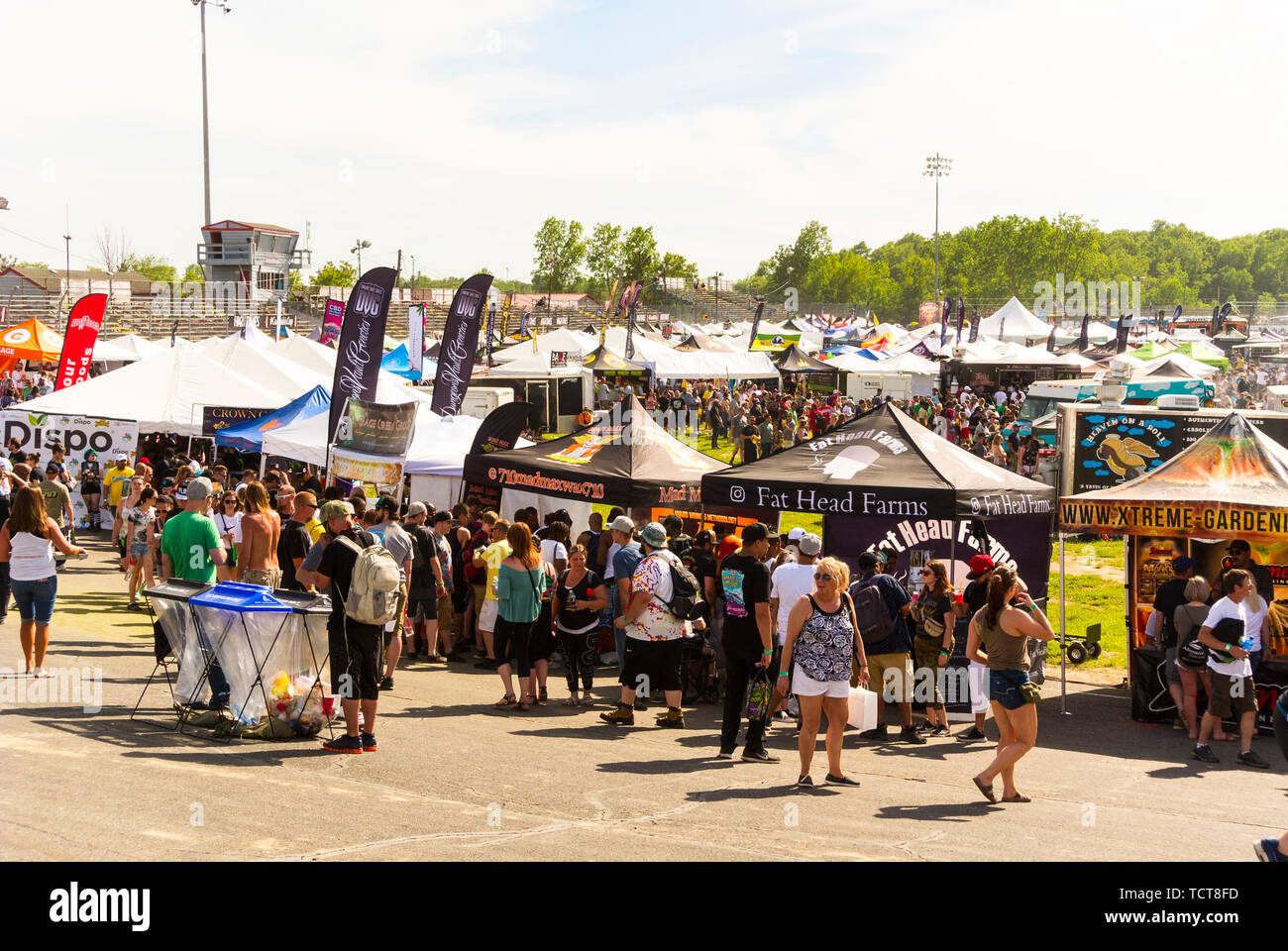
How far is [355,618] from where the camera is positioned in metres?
7.30

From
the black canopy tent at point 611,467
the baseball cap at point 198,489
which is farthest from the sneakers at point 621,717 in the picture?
the baseball cap at point 198,489

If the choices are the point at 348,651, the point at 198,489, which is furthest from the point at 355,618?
the point at 198,489

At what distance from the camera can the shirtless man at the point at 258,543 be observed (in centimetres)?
916

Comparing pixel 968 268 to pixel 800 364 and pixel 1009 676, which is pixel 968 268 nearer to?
pixel 800 364

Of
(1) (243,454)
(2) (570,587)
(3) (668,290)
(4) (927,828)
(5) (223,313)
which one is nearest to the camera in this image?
(4) (927,828)

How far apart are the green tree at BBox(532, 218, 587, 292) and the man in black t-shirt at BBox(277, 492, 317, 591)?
10203 cm

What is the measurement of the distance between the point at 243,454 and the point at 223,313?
43.8 m

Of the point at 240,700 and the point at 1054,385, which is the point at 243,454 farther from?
the point at 1054,385

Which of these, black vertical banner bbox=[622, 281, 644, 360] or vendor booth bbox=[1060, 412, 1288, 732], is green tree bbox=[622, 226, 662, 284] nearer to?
black vertical banner bbox=[622, 281, 644, 360]

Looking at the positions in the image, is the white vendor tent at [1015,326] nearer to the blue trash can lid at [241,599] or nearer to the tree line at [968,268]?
the blue trash can lid at [241,599]

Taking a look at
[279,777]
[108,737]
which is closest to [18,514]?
[108,737]

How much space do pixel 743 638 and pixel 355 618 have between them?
A: 252 centimetres

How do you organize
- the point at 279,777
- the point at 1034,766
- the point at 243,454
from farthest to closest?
1. the point at 243,454
2. the point at 1034,766
3. the point at 279,777

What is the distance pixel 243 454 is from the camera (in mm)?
20781
